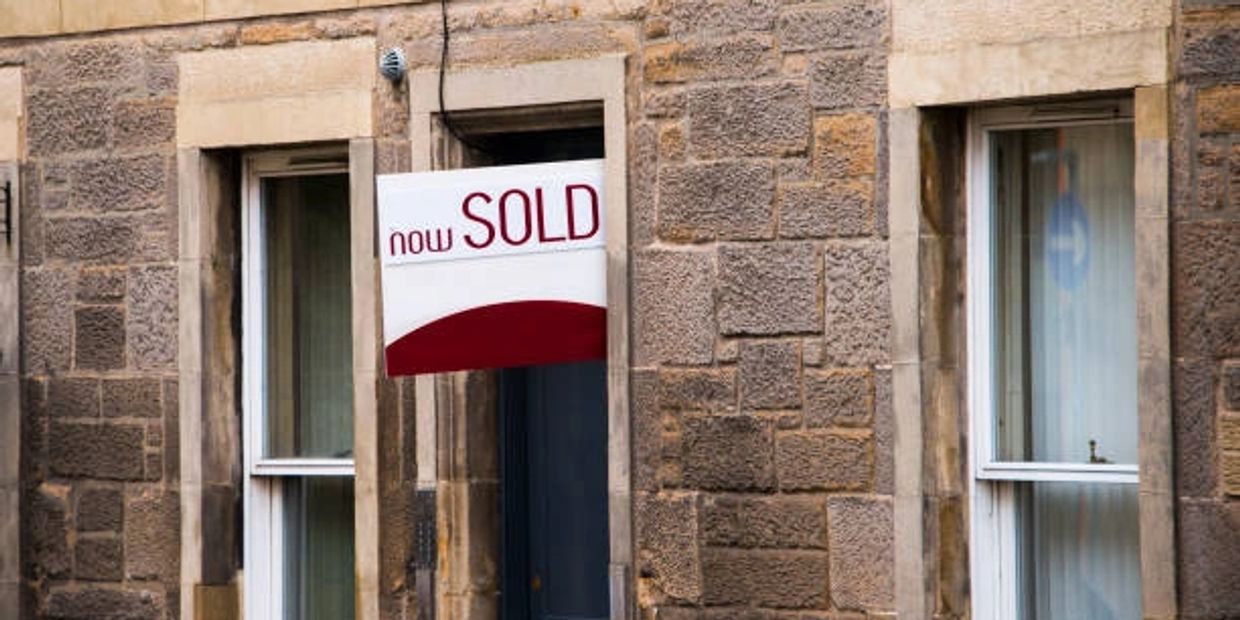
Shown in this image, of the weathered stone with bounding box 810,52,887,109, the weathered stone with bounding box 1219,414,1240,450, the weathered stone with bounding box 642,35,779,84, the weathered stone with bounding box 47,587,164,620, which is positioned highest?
the weathered stone with bounding box 642,35,779,84

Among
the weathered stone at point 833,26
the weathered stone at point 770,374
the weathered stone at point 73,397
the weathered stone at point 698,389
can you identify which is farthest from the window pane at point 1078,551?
the weathered stone at point 73,397

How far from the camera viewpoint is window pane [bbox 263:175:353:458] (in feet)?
36.7

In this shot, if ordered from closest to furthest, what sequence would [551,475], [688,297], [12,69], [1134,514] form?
[1134,514], [688,297], [551,475], [12,69]

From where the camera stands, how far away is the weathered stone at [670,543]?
9.91 meters

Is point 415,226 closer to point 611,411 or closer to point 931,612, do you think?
point 611,411

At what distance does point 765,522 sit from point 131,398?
295 centimetres

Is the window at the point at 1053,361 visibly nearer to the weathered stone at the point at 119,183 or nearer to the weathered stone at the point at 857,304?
the weathered stone at the point at 857,304

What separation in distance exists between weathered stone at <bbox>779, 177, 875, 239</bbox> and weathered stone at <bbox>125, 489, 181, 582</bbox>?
2974 millimetres

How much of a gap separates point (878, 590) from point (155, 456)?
328cm

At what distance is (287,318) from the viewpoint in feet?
37.0

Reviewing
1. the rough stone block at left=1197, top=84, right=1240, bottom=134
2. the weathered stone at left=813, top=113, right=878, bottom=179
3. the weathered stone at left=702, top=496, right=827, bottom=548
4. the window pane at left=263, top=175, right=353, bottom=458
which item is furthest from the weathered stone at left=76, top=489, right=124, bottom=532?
the rough stone block at left=1197, top=84, right=1240, bottom=134

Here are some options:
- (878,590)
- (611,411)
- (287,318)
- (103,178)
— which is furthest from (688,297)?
(103,178)

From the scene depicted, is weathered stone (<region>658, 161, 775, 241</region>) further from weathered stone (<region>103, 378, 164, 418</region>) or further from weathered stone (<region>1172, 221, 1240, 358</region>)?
weathered stone (<region>103, 378, 164, 418</region>)

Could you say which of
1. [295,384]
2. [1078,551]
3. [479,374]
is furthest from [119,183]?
[1078,551]
